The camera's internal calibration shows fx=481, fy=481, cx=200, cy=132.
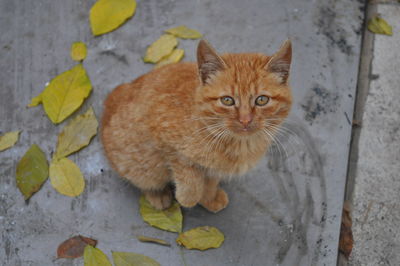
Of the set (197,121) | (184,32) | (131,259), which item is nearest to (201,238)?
(131,259)

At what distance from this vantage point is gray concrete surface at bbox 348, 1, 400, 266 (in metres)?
2.39

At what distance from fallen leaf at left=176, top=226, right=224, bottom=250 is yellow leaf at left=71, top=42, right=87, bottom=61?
1.24 m

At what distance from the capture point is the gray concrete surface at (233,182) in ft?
7.66

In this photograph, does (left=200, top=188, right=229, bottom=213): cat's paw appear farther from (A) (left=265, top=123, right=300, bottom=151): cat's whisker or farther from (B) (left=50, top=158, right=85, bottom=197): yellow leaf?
(B) (left=50, top=158, right=85, bottom=197): yellow leaf

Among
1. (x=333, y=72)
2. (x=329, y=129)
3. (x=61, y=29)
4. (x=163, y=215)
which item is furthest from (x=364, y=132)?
(x=61, y=29)

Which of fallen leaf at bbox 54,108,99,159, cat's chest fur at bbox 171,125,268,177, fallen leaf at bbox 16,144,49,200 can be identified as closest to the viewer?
cat's chest fur at bbox 171,125,268,177

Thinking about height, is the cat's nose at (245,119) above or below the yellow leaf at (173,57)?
above

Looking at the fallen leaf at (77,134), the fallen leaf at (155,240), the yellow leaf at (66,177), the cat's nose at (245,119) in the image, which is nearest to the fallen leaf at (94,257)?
the fallen leaf at (155,240)

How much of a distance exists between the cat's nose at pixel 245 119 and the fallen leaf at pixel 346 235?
93cm

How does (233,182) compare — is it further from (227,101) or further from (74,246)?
(74,246)

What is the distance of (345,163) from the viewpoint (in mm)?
2551

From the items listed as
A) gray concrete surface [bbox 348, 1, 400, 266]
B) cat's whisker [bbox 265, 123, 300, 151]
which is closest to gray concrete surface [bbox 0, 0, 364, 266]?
cat's whisker [bbox 265, 123, 300, 151]

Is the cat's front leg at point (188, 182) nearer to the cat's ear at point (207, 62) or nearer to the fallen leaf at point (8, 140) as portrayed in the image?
the cat's ear at point (207, 62)

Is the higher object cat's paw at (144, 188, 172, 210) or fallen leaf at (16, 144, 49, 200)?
fallen leaf at (16, 144, 49, 200)
